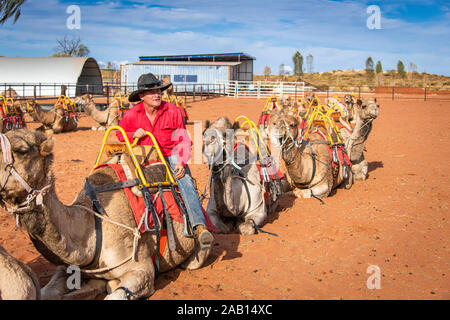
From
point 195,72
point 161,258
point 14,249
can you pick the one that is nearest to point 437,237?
point 161,258

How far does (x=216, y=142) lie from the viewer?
5.38m

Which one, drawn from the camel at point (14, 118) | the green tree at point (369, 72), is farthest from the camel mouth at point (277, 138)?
the green tree at point (369, 72)

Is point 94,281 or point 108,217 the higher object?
point 108,217

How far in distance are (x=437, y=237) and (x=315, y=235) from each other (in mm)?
1613

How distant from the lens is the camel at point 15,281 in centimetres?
271

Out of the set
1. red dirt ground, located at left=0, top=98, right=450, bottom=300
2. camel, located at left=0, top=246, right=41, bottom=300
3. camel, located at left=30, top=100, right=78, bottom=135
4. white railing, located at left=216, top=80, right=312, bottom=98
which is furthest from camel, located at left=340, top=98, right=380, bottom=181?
white railing, located at left=216, top=80, right=312, bottom=98

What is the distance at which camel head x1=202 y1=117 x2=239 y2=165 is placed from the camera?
5.34 m

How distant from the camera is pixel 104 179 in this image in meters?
4.01

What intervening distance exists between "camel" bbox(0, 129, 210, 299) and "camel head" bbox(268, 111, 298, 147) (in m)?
2.98

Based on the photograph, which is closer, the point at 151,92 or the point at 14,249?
the point at 151,92

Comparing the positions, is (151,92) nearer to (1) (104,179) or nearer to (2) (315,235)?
(1) (104,179)

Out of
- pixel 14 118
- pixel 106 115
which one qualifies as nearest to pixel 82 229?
pixel 14 118

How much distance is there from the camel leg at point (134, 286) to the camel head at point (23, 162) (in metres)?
1.11

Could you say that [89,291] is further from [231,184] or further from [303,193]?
[303,193]
